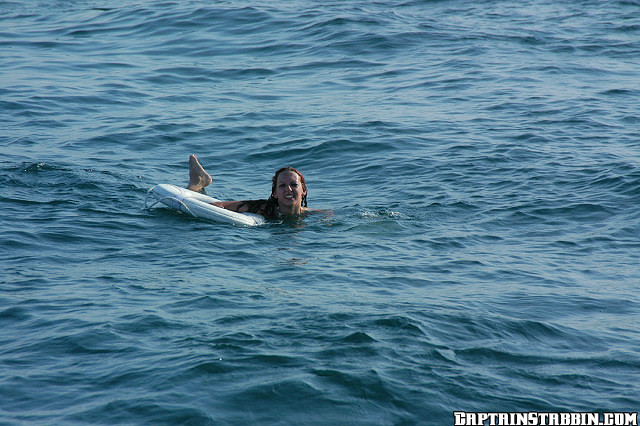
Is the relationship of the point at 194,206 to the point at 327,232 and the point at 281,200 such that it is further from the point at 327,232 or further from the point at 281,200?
the point at 327,232

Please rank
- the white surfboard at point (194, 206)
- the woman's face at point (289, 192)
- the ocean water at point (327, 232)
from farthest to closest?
the woman's face at point (289, 192), the white surfboard at point (194, 206), the ocean water at point (327, 232)

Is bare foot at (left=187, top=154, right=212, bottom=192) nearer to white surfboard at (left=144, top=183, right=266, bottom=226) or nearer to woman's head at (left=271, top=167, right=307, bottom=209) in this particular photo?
white surfboard at (left=144, top=183, right=266, bottom=226)

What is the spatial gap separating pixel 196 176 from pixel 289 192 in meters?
1.48

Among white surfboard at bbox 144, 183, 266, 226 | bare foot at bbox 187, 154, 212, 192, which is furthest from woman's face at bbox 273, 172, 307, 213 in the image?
bare foot at bbox 187, 154, 212, 192

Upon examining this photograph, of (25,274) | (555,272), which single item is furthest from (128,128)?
(555,272)

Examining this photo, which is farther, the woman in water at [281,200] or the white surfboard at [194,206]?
the woman in water at [281,200]

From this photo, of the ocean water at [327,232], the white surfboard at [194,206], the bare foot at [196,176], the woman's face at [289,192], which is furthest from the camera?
the bare foot at [196,176]

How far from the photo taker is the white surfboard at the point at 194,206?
9.88 metres

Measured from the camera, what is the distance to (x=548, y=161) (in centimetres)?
1270

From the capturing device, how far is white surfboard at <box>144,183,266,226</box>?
988 centimetres

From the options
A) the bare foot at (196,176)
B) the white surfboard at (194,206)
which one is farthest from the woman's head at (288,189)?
the bare foot at (196,176)

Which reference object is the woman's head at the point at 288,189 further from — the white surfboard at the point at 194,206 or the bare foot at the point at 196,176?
the bare foot at the point at 196,176

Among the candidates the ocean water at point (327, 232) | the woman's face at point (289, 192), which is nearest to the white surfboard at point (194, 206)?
the ocean water at point (327, 232)

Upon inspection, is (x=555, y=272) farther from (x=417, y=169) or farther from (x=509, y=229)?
(x=417, y=169)
